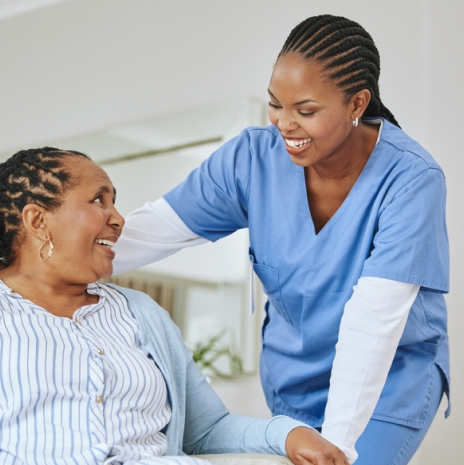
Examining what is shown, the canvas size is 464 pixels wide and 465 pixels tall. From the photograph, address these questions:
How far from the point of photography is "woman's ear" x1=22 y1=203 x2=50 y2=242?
129cm

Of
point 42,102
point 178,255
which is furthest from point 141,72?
point 178,255

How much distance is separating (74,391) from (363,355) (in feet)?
1.72

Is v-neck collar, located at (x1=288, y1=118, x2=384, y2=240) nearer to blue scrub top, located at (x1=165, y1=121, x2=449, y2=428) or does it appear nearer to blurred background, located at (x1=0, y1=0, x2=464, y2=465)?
blue scrub top, located at (x1=165, y1=121, x2=449, y2=428)

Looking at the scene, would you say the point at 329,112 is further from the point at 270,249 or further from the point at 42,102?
the point at 42,102

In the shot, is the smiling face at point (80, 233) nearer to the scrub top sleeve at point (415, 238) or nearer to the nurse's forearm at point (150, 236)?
the nurse's forearm at point (150, 236)

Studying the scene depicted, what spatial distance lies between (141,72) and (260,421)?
2.29 m

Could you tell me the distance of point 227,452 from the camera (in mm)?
1312

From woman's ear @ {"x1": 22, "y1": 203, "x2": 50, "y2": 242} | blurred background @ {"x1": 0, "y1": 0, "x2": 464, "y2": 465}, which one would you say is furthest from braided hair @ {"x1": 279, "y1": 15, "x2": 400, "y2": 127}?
blurred background @ {"x1": 0, "y1": 0, "x2": 464, "y2": 465}

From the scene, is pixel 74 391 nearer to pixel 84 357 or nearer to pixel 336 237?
pixel 84 357

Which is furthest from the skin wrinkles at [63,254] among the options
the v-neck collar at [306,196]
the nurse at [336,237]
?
the v-neck collar at [306,196]

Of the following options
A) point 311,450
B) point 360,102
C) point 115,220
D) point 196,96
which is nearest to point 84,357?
point 115,220

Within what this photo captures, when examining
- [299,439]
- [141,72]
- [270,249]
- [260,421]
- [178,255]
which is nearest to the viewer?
[299,439]

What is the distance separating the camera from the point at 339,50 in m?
1.40

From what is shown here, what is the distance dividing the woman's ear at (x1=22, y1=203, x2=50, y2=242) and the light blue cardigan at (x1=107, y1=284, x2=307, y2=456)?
0.21 m
